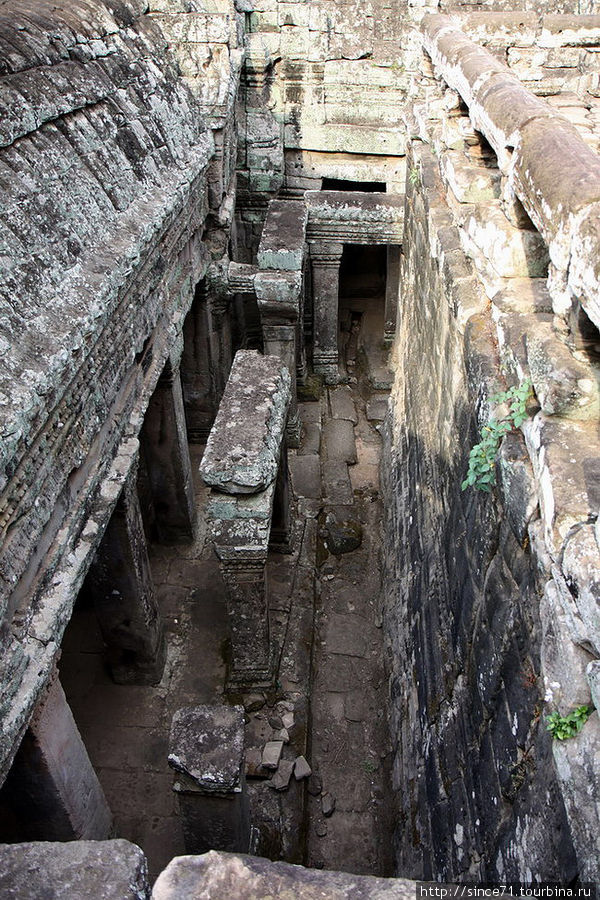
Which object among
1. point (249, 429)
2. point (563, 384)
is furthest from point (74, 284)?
point (563, 384)

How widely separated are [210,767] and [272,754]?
1.73 meters

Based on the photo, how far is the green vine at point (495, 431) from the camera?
262 cm

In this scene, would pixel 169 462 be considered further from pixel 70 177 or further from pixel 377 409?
pixel 377 409

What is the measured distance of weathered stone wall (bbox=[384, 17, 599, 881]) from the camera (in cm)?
211

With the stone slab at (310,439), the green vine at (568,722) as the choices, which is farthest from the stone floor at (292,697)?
the green vine at (568,722)

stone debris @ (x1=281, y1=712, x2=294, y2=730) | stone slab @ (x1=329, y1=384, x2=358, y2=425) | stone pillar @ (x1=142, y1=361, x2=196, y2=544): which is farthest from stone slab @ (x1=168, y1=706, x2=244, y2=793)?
stone slab @ (x1=329, y1=384, x2=358, y2=425)

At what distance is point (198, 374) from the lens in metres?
9.12

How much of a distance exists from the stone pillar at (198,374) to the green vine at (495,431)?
642 cm

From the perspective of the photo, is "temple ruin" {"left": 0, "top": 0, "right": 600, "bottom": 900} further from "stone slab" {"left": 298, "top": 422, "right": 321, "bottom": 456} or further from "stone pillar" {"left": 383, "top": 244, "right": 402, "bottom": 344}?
"stone pillar" {"left": 383, "top": 244, "right": 402, "bottom": 344}

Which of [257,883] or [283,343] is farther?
[283,343]

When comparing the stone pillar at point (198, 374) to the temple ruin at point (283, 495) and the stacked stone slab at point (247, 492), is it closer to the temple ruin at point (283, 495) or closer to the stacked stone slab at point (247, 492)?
the temple ruin at point (283, 495)

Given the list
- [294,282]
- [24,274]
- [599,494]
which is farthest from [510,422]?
[294,282]

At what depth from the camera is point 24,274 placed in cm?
403

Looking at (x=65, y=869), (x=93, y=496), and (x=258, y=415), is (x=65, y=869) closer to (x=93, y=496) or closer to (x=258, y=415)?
(x=93, y=496)
